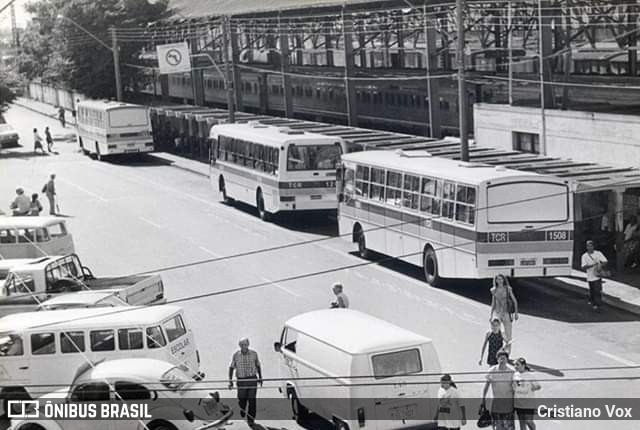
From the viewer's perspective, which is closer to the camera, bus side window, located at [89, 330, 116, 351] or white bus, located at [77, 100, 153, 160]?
bus side window, located at [89, 330, 116, 351]

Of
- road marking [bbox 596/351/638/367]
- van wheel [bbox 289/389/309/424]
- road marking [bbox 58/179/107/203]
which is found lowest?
road marking [bbox 58/179/107/203]

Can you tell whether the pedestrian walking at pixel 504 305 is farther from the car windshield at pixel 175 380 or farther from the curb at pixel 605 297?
the car windshield at pixel 175 380

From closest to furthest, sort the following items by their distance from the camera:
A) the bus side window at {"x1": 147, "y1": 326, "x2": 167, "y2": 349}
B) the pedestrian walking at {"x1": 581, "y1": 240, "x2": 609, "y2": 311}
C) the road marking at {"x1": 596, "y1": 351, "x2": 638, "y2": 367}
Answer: the bus side window at {"x1": 147, "y1": 326, "x2": 167, "y2": 349} → the road marking at {"x1": 596, "y1": 351, "x2": 638, "y2": 367} → the pedestrian walking at {"x1": 581, "y1": 240, "x2": 609, "y2": 311}

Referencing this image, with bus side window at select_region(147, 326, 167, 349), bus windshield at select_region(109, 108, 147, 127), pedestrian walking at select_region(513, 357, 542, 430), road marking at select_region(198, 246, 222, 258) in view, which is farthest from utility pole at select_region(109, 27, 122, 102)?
pedestrian walking at select_region(513, 357, 542, 430)

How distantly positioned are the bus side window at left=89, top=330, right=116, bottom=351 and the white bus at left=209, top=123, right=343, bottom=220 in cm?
1655

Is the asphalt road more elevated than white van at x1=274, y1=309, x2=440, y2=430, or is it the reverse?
white van at x1=274, y1=309, x2=440, y2=430

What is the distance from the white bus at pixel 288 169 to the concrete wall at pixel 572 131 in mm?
5872

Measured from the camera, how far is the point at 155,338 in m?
17.8

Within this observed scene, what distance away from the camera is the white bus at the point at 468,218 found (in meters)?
23.2

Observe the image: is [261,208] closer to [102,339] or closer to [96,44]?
[102,339]

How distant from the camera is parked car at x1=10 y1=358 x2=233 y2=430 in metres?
15.3

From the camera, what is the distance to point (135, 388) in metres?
15.5

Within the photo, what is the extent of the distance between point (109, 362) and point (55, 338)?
82.5 inches

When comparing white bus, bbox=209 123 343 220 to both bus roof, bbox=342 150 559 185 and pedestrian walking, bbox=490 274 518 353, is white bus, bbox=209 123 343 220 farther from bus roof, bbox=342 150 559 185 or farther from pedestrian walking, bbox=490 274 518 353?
pedestrian walking, bbox=490 274 518 353
